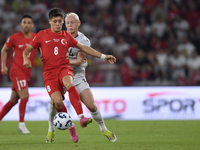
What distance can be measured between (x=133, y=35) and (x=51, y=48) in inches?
339

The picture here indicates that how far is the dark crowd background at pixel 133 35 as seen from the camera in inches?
449

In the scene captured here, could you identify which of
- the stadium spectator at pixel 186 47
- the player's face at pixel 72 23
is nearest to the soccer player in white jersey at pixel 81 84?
the player's face at pixel 72 23

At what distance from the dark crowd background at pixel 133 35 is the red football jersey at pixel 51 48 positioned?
579cm

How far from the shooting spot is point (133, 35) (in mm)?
13820

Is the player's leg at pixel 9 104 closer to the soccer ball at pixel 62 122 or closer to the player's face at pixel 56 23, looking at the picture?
the player's face at pixel 56 23

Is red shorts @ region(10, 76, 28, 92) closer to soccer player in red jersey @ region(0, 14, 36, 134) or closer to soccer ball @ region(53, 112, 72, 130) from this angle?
soccer player in red jersey @ region(0, 14, 36, 134)

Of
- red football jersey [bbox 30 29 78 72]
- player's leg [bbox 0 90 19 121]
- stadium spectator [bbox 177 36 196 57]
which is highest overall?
red football jersey [bbox 30 29 78 72]

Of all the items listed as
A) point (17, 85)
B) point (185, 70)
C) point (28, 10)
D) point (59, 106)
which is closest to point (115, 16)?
point (28, 10)

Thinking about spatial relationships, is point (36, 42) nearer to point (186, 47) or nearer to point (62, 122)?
point (62, 122)

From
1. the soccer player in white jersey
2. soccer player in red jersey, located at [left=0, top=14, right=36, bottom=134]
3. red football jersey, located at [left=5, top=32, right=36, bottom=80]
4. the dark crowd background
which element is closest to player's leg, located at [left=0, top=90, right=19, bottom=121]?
soccer player in red jersey, located at [left=0, top=14, right=36, bottom=134]

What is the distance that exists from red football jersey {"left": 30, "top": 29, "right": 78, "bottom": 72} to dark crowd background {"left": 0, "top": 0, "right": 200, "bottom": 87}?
579 cm

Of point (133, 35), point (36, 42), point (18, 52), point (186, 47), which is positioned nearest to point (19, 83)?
point (18, 52)

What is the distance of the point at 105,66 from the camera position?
11.6m

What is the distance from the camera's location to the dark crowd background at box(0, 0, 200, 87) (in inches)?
449
